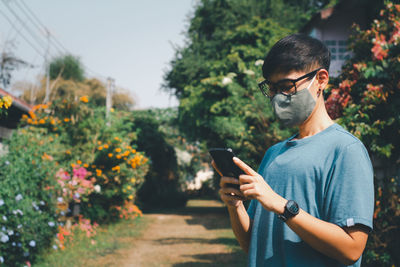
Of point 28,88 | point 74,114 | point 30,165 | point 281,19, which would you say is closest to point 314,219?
point 30,165

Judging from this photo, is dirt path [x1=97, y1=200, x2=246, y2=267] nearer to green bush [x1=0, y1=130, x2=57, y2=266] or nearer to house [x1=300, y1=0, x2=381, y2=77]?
green bush [x1=0, y1=130, x2=57, y2=266]

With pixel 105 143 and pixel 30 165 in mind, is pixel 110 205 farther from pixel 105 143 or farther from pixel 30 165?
pixel 30 165

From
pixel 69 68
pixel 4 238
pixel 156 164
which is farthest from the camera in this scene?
pixel 69 68

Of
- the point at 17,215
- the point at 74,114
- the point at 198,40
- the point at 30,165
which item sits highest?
the point at 198,40

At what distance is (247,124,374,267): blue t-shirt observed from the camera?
144 cm

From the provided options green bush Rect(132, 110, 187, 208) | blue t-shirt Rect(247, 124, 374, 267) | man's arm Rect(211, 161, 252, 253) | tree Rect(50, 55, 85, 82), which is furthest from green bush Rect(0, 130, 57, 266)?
tree Rect(50, 55, 85, 82)

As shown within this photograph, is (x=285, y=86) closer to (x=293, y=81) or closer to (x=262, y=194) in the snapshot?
(x=293, y=81)

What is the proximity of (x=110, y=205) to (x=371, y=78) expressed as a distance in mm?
8531

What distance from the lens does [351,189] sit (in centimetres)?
143

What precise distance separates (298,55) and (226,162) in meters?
0.51

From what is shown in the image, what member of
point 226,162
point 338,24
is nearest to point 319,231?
point 226,162

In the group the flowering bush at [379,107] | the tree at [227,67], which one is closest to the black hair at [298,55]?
the flowering bush at [379,107]

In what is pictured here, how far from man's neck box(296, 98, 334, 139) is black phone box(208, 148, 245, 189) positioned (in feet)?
1.20

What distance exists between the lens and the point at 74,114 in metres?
10.9
